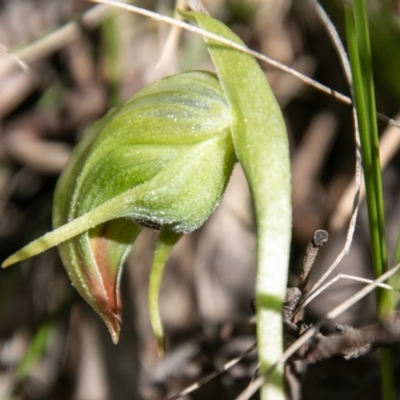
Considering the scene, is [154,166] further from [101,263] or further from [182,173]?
[101,263]

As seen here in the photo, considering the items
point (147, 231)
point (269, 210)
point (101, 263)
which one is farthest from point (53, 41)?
point (269, 210)

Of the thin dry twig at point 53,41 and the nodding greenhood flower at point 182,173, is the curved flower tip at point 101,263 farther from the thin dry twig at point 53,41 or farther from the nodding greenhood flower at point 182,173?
the thin dry twig at point 53,41

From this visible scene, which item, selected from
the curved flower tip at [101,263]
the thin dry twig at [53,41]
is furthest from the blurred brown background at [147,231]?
the curved flower tip at [101,263]

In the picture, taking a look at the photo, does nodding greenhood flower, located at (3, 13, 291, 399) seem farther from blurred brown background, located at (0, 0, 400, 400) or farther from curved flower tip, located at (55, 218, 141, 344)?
blurred brown background, located at (0, 0, 400, 400)

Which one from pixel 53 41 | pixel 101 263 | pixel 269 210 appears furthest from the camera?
pixel 53 41

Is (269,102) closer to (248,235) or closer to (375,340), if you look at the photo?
(375,340)

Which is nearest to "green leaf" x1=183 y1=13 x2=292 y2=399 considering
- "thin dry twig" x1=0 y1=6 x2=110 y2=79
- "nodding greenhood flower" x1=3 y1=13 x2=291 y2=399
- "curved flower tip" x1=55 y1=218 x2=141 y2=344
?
"nodding greenhood flower" x1=3 y1=13 x2=291 y2=399
